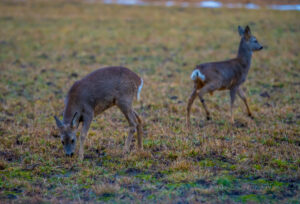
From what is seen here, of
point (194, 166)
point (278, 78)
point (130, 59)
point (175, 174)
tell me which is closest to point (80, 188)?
point (175, 174)

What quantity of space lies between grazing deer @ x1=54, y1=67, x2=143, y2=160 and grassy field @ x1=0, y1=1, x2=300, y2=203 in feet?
1.56

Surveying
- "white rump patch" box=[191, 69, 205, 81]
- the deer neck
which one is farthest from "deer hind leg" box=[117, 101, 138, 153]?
the deer neck

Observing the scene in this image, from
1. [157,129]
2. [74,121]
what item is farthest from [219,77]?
[74,121]

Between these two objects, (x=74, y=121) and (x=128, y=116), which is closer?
(x=74, y=121)

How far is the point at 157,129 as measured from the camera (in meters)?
8.13

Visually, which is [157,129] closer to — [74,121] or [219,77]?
[219,77]

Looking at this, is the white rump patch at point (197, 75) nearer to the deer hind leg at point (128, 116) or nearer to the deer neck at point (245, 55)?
the deer neck at point (245, 55)

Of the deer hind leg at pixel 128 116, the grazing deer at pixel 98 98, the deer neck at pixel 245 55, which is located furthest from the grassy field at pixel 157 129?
the deer neck at pixel 245 55

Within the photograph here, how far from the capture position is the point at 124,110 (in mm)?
6914

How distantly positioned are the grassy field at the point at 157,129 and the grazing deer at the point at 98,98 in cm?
48

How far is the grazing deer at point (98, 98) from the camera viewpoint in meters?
6.52

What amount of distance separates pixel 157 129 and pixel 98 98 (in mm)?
1865

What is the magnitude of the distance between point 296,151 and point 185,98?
4735 millimetres

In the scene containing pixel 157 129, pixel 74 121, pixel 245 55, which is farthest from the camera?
pixel 245 55
